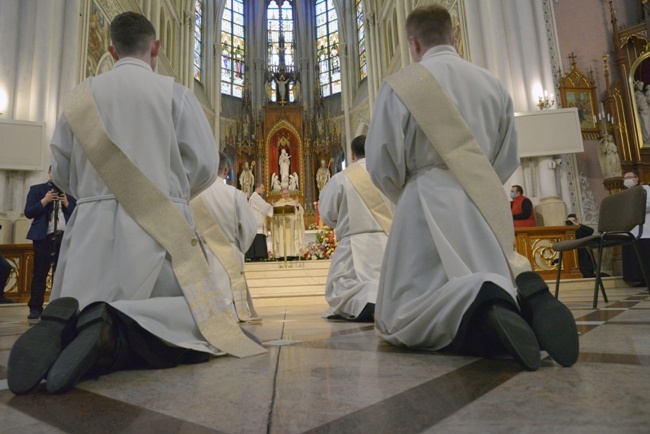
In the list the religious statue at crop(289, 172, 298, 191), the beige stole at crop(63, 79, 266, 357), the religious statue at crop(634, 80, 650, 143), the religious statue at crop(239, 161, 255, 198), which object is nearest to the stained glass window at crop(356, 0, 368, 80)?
the religious statue at crop(289, 172, 298, 191)

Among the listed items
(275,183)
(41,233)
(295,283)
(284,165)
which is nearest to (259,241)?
(295,283)

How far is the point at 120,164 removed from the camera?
185cm

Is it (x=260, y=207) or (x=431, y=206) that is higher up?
(x=260, y=207)

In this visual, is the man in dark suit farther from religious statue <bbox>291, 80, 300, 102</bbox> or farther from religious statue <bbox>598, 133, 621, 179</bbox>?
religious statue <bbox>291, 80, 300, 102</bbox>

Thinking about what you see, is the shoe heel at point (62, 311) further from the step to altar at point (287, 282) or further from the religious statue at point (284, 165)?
the religious statue at point (284, 165)

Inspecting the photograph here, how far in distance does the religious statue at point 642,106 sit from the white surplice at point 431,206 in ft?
29.9

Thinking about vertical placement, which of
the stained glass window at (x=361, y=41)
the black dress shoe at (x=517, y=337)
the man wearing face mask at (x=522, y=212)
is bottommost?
the black dress shoe at (x=517, y=337)

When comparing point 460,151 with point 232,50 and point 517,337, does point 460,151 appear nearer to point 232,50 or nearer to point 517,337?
point 517,337

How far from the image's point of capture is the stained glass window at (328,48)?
21391 mm

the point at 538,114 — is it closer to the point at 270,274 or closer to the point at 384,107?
the point at 270,274

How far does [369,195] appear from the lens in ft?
13.3

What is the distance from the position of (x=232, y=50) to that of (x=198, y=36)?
1.94 metres

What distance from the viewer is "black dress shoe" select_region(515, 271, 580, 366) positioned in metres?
1.36

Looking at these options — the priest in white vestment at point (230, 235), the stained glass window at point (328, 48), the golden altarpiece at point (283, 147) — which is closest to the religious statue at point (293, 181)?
the golden altarpiece at point (283, 147)
